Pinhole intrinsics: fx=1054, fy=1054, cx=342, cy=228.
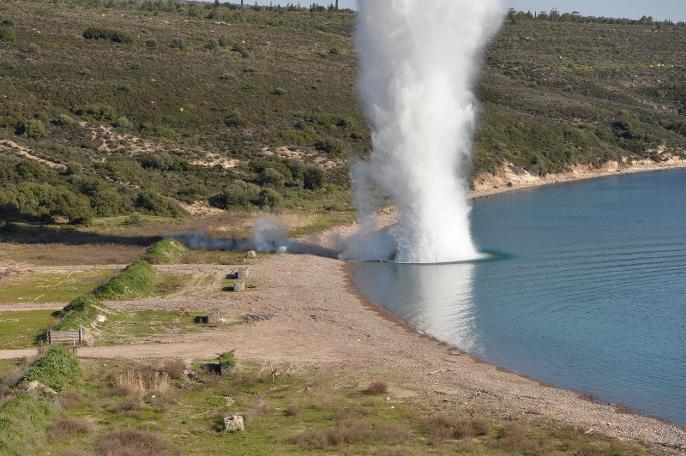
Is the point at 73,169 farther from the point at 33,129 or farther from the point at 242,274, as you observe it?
the point at 242,274

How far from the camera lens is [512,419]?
25406 millimetres

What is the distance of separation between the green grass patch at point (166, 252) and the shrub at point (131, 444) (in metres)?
23.9

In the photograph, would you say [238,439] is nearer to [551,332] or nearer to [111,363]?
[111,363]

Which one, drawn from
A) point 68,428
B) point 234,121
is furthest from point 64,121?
point 68,428

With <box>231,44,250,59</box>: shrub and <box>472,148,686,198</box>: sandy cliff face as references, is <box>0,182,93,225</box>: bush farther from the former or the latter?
<box>231,44,250,59</box>: shrub

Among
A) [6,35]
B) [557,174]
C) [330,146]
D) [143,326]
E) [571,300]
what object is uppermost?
[6,35]

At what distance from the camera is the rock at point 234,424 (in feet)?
79.7

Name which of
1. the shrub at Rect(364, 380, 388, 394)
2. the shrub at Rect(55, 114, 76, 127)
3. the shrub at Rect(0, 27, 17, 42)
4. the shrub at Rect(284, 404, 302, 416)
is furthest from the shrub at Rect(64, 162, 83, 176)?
the shrub at Rect(284, 404, 302, 416)

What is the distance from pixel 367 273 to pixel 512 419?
21984 millimetres

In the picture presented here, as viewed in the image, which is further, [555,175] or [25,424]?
[555,175]

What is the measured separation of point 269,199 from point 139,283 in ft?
82.2

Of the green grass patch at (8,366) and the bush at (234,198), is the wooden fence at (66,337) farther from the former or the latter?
the bush at (234,198)

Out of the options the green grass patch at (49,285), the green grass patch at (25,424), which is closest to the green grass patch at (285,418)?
the green grass patch at (25,424)

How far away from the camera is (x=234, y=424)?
24.4 metres
